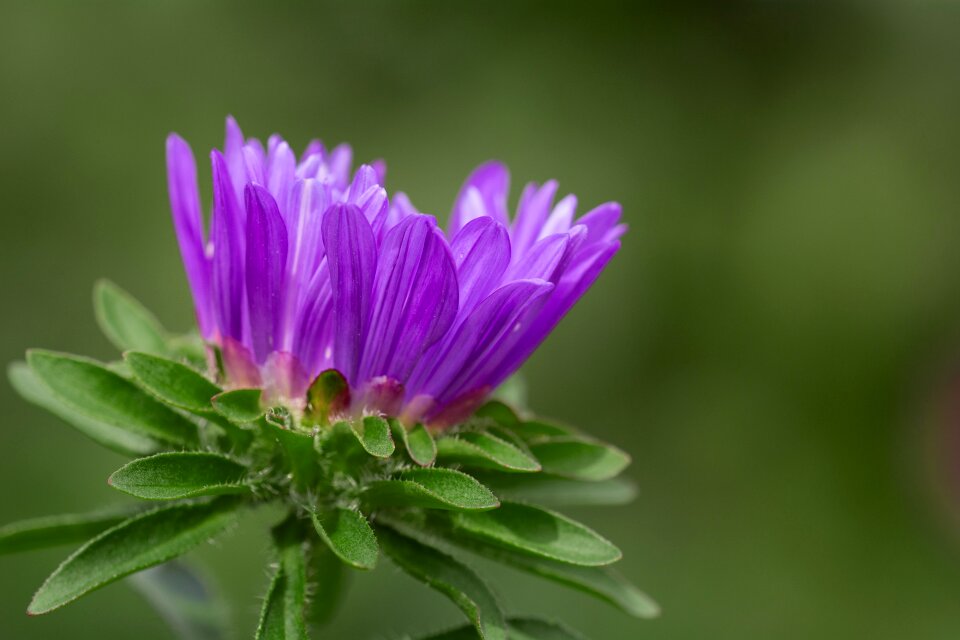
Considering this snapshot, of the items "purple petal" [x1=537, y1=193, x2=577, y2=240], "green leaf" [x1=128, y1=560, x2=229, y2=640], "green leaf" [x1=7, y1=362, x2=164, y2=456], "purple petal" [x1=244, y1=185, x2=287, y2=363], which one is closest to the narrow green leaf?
"purple petal" [x1=244, y1=185, x2=287, y2=363]

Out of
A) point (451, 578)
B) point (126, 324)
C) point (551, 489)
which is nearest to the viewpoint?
point (451, 578)

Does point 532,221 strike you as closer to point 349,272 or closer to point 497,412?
point 497,412

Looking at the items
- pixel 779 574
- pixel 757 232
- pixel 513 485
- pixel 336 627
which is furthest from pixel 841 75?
pixel 513 485

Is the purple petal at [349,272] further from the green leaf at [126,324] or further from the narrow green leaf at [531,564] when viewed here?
the green leaf at [126,324]

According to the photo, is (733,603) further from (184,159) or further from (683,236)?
(184,159)

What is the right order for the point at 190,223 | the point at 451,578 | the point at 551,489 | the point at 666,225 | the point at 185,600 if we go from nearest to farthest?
the point at 451,578 < the point at 190,223 < the point at 551,489 < the point at 185,600 < the point at 666,225

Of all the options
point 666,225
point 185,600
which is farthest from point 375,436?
point 666,225
